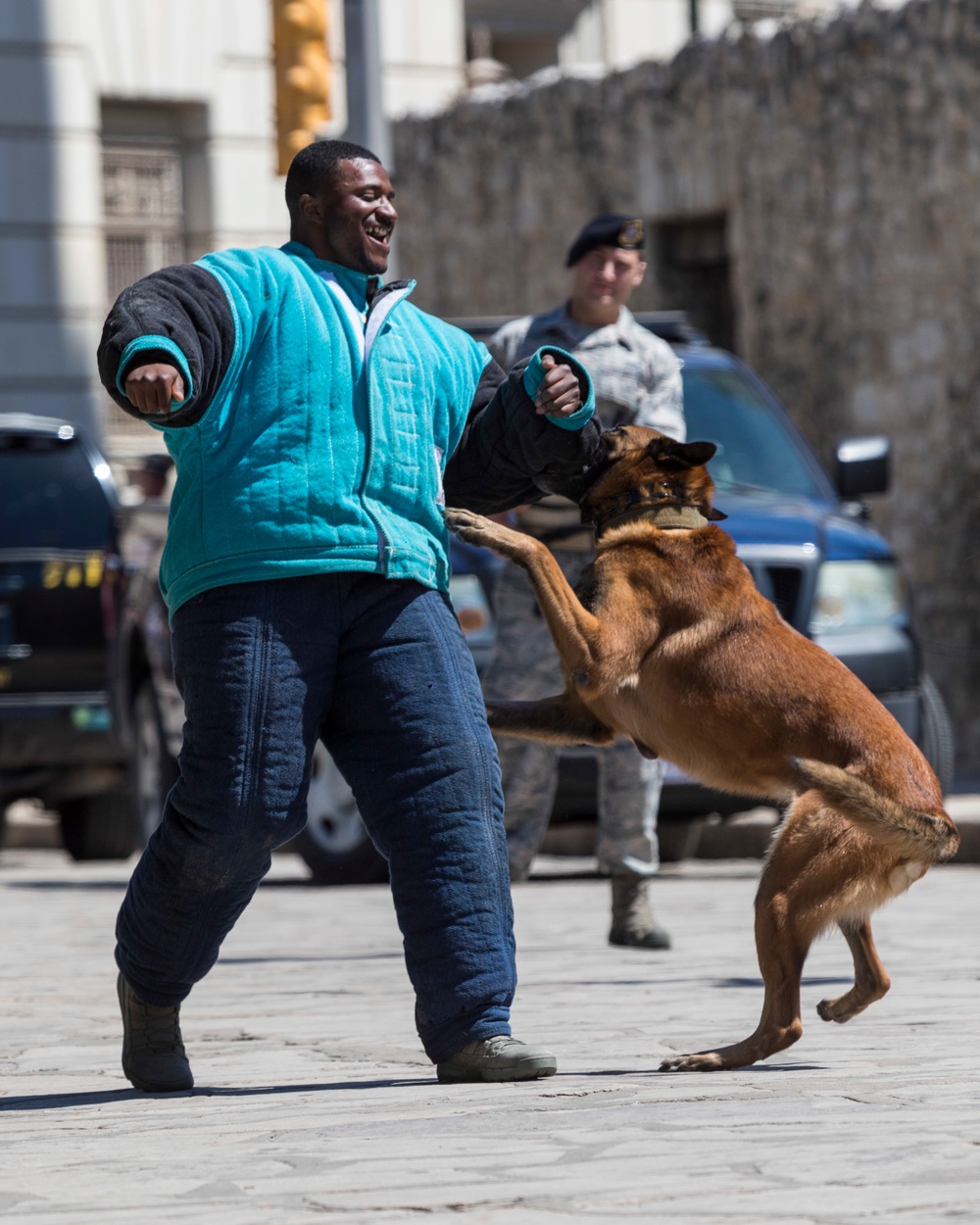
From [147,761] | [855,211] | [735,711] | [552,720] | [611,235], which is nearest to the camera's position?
[735,711]

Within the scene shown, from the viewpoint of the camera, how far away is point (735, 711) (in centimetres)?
511

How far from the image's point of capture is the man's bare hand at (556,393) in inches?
189

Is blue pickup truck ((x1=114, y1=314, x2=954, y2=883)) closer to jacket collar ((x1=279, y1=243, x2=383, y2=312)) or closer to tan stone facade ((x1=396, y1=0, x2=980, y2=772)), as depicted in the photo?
tan stone facade ((x1=396, y1=0, x2=980, y2=772))

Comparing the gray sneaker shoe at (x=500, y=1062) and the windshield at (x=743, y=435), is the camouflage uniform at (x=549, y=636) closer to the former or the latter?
the gray sneaker shoe at (x=500, y=1062)

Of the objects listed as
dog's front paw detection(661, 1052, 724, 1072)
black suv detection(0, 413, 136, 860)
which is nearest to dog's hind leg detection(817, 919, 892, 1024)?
dog's front paw detection(661, 1052, 724, 1072)

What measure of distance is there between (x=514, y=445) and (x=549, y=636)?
222 cm

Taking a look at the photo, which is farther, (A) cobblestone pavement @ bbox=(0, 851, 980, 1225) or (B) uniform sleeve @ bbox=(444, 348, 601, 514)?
(B) uniform sleeve @ bbox=(444, 348, 601, 514)

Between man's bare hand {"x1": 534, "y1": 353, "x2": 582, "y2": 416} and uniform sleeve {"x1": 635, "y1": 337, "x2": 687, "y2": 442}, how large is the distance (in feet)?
7.84

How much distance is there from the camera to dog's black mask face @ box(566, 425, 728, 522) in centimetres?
552

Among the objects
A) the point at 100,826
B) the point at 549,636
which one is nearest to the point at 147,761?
the point at 100,826

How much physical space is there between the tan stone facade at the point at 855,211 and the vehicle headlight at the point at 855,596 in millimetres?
3749

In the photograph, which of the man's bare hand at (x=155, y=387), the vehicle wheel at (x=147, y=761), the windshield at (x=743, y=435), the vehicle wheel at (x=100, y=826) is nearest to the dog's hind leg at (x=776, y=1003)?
the man's bare hand at (x=155, y=387)

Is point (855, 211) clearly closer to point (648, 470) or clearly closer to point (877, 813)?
point (648, 470)

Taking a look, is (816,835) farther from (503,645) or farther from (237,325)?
(503,645)
